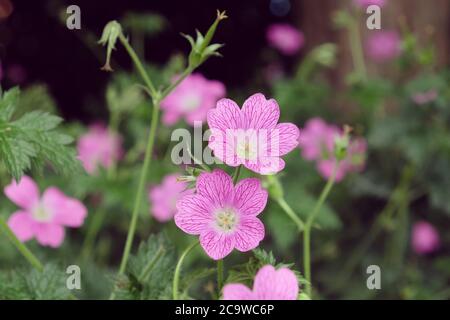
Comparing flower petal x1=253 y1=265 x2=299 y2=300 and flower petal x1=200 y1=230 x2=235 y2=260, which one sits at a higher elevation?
flower petal x1=200 y1=230 x2=235 y2=260

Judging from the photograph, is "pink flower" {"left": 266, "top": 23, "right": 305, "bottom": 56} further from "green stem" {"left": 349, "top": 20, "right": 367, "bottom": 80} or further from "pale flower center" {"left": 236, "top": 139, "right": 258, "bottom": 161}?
"pale flower center" {"left": 236, "top": 139, "right": 258, "bottom": 161}

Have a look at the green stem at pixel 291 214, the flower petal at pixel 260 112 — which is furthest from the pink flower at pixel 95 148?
the flower petal at pixel 260 112

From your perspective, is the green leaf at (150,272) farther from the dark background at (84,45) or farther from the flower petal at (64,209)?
the dark background at (84,45)

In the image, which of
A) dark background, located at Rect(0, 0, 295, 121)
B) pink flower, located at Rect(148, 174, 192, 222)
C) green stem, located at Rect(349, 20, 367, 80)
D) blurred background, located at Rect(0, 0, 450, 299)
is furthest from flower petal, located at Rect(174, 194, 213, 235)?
dark background, located at Rect(0, 0, 295, 121)

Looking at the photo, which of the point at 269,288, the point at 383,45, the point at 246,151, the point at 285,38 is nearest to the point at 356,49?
the point at 383,45
